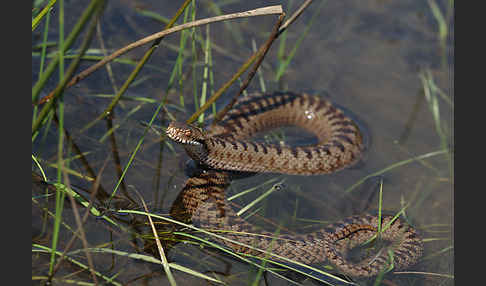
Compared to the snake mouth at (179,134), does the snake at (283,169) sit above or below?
below

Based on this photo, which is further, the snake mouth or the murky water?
the snake mouth

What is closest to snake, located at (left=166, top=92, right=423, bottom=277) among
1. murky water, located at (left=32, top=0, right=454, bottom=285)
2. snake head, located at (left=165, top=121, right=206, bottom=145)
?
snake head, located at (left=165, top=121, right=206, bottom=145)

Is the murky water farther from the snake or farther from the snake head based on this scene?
the snake head

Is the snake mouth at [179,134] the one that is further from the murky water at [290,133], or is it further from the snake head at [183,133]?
the murky water at [290,133]

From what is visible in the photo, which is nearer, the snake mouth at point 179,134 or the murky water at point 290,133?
the murky water at point 290,133

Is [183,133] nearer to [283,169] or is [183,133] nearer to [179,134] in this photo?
[179,134]

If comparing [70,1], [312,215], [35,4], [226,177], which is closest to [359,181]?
[312,215]

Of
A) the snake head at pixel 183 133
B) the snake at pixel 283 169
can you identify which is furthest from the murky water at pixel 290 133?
the snake head at pixel 183 133
